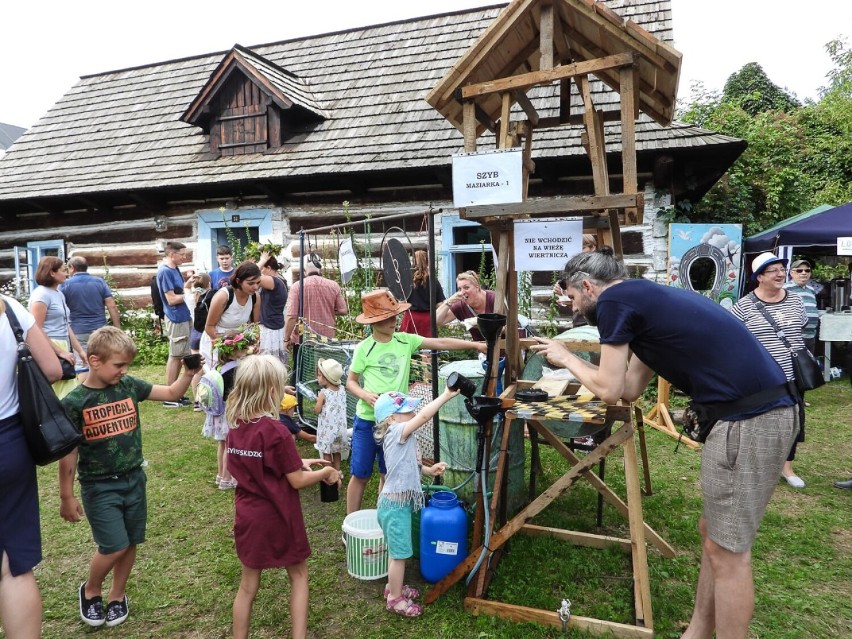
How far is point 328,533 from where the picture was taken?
151 inches

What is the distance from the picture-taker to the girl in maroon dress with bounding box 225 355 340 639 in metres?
2.46

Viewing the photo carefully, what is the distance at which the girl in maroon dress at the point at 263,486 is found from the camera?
246 cm

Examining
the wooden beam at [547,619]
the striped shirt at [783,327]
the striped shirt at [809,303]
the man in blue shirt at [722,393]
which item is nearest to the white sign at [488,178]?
the man in blue shirt at [722,393]

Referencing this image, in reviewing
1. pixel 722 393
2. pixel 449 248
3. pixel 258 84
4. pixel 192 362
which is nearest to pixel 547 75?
pixel 722 393

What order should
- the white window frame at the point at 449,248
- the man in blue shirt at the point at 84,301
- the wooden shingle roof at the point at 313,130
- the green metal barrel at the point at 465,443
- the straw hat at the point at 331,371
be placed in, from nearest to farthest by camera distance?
1. the green metal barrel at the point at 465,443
2. the straw hat at the point at 331,371
3. the man in blue shirt at the point at 84,301
4. the white window frame at the point at 449,248
5. the wooden shingle roof at the point at 313,130

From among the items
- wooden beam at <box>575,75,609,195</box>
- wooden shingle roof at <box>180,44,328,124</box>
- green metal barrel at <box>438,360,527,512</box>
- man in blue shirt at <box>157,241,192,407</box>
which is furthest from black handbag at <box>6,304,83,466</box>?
wooden shingle roof at <box>180,44,328,124</box>

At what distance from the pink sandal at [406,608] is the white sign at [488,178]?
2240 millimetres

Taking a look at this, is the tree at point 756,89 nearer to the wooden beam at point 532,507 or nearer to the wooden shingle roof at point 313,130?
the wooden shingle roof at point 313,130

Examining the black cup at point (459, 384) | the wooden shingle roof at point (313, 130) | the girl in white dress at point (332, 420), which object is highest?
the wooden shingle roof at point (313, 130)

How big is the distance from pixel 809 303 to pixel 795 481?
4006mm

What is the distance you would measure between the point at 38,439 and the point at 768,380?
9.76ft

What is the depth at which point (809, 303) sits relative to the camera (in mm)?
7535

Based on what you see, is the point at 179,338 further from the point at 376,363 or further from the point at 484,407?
the point at 484,407

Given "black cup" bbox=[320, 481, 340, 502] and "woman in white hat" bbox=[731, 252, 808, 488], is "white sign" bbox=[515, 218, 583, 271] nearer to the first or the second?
"black cup" bbox=[320, 481, 340, 502]
